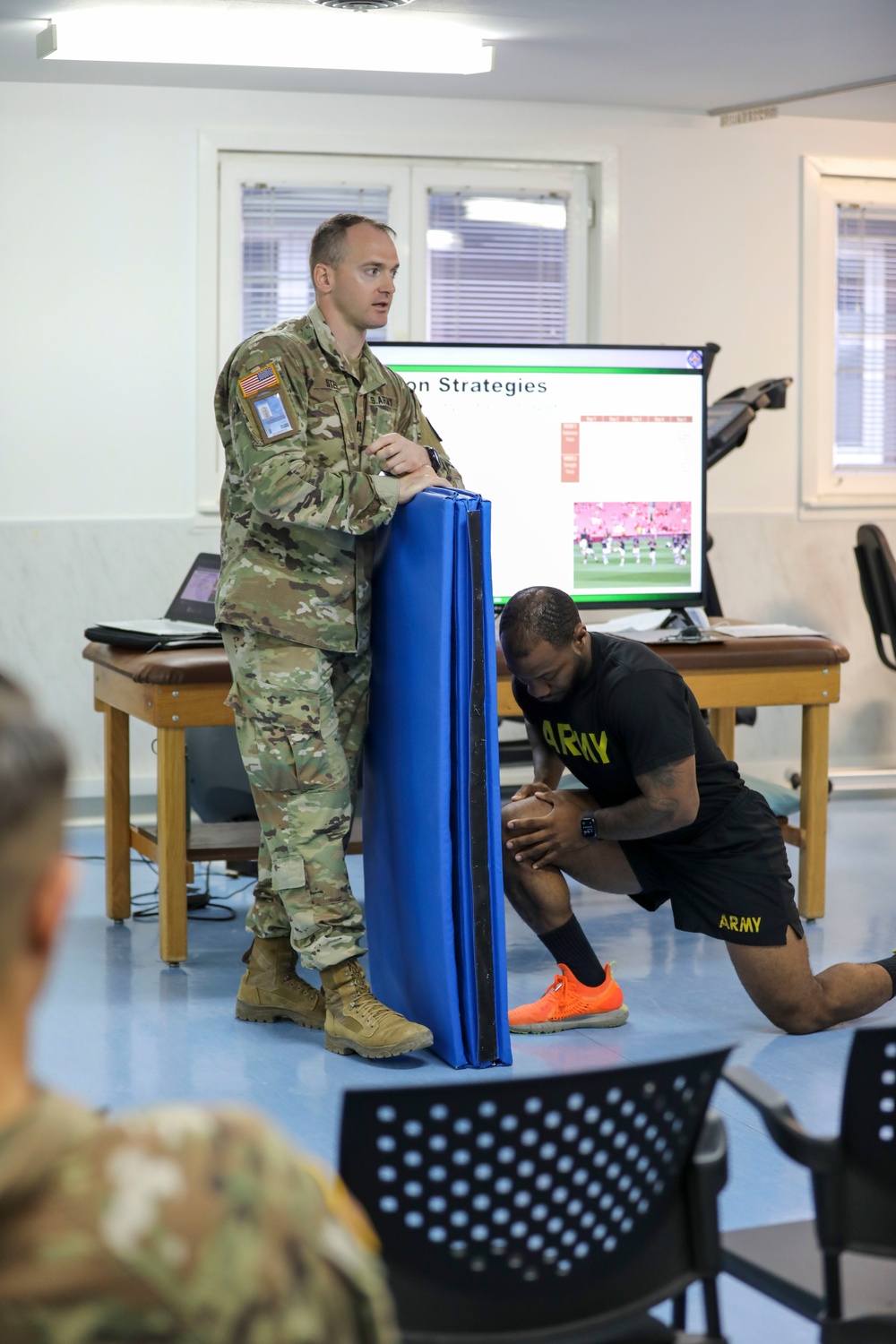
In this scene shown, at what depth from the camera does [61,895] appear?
724mm

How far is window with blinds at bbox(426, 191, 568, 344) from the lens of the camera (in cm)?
608

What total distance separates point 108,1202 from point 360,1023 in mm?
2527

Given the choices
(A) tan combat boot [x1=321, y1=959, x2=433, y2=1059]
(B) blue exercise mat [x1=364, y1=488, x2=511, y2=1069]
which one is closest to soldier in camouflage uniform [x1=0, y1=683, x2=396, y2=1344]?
(B) blue exercise mat [x1=364, y1=488, x2=511, y2=1069]

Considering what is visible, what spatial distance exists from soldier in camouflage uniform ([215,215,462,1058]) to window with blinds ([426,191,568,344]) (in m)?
2.83

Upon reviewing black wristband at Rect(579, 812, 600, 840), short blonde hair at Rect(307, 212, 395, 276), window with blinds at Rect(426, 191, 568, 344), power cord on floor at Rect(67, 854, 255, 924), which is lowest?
power cord on floor at Rect(67, 854, 255, 924)

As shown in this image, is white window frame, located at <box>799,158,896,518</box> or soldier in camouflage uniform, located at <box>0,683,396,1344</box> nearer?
soldier in camouflage uniform, located at <box>0,683,396,1344</box>

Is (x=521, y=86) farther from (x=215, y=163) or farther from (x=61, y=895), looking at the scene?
(x=61, y=895)

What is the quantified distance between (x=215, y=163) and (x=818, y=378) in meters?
2.66

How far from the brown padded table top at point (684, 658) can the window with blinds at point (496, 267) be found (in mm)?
2318

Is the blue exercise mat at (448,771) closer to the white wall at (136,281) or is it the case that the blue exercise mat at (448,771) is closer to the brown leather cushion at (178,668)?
the brown leather cushion at (178,668)

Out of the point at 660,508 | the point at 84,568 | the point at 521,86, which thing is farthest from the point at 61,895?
the point at 521,86

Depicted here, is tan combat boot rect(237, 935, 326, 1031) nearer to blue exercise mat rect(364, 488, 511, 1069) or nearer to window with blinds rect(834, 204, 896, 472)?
blue exercise mat rect(364, 488, 511, 1069)

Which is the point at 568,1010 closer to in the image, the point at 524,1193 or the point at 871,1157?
the point at 871,1157

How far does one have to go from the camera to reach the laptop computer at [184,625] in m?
4.14
